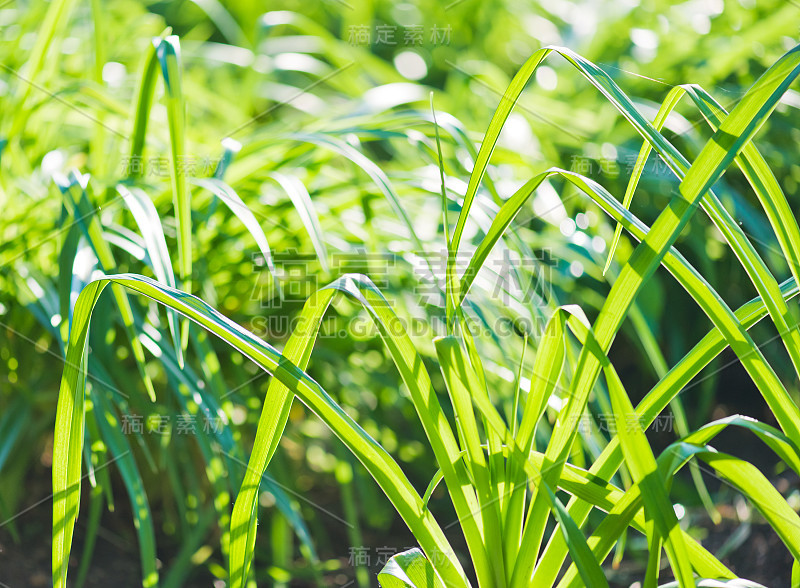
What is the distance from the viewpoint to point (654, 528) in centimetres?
46

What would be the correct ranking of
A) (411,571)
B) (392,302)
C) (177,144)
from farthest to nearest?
(392,302)
(177,144)
(411,571)

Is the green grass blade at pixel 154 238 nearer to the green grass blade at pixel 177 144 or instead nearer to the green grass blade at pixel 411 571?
the green grass blade at pixel 177 144

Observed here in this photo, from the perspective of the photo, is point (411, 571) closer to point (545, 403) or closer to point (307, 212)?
point (545, 403)

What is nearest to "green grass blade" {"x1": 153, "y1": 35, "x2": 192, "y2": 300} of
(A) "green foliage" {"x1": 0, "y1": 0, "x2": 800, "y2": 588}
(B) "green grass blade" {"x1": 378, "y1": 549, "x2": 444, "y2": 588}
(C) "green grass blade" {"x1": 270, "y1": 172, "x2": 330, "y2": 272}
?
(A) "green foliage" {"x1": 0, "y1": 0, "x2": 800, "y2": 588}

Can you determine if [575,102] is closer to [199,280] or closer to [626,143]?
[626,143]

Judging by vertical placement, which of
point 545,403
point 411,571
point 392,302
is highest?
point 392,302

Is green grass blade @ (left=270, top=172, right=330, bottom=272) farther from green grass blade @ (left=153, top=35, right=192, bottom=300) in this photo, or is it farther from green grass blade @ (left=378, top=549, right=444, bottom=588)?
green grass blade @ (left=378, top=549, right=444, bottom=588)

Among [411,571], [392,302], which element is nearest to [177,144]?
[392,302]

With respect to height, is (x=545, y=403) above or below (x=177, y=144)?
below

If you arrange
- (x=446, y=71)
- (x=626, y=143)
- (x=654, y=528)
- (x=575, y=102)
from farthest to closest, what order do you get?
(x=446, y=71), (x=575, y=102), (x=626, y=143), (x=654, y=528)

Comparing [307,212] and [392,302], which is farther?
[392,302]

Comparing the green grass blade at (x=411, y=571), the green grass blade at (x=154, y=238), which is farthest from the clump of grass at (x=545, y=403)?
the green grass blade at (x=154, y=238)

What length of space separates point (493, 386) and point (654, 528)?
464 millimetres

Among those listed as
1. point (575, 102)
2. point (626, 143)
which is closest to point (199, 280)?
point (626, 143)
